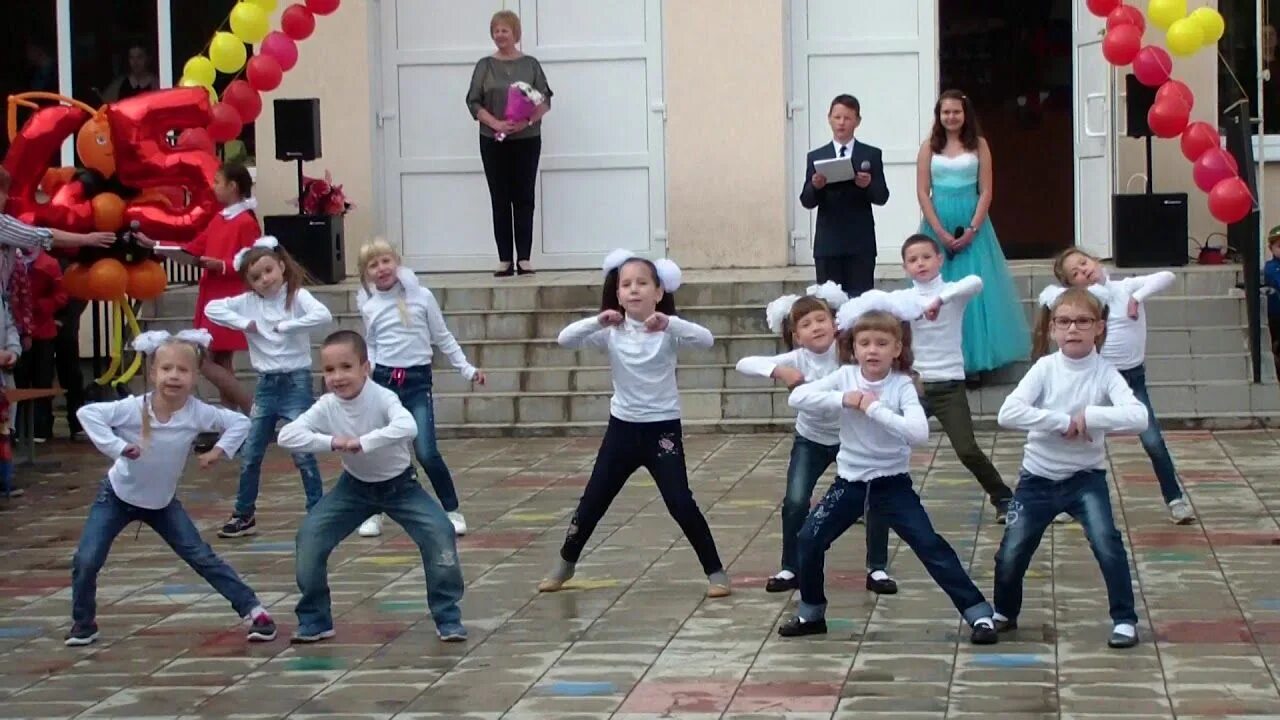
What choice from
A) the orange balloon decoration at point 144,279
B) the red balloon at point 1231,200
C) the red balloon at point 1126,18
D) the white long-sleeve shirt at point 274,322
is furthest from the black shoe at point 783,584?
the red balloon at point 1126,18

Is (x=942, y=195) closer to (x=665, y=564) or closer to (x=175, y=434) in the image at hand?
(x=665, y=564)

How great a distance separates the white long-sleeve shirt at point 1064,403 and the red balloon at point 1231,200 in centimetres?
591

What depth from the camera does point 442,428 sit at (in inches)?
570

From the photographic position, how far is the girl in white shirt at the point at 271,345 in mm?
10750

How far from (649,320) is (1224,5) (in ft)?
30.7

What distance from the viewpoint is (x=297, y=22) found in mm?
15188

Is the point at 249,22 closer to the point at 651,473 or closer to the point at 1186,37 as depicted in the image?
the point at 1186,37

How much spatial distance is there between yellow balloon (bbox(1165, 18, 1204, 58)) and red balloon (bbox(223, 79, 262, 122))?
6.24 metres

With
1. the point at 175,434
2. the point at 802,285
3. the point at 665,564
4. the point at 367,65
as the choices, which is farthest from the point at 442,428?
the point at 175,434

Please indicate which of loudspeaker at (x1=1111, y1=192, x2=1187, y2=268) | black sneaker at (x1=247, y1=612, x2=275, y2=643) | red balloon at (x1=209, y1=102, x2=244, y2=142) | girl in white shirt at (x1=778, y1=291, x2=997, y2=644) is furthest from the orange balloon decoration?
loudspeaker at (x1=1111, y1=192, x2=1187, y2=268)

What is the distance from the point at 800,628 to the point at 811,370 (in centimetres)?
124

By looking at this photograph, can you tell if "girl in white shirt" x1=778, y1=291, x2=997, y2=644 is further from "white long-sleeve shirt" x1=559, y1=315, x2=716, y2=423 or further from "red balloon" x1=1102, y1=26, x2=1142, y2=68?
"red balloon" x1=1102, y1=26, x2=1142, y2=68

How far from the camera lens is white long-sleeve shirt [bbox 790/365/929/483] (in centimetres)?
790

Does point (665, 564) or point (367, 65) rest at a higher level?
point (367, 65)
